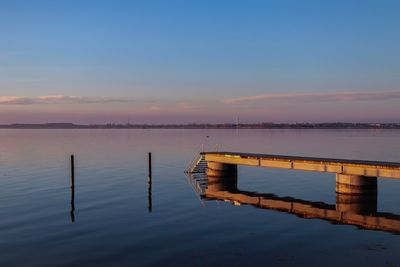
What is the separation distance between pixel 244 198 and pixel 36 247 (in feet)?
53.8

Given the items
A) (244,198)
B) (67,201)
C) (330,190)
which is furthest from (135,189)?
(330,190)

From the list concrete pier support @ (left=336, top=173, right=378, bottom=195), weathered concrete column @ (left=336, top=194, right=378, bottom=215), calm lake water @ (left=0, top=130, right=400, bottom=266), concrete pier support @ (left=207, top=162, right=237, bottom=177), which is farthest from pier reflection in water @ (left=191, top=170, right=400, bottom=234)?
concrete pier support @ (left=207, top=162, right=237, bottom=177)

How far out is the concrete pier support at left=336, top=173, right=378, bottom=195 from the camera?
30.5 metres

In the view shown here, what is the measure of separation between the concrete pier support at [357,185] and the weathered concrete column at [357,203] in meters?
0.31

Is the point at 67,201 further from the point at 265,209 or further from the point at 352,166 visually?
the point at 352,166

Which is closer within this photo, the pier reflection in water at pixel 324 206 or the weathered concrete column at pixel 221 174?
the pier reflection in water at pixel 324 206

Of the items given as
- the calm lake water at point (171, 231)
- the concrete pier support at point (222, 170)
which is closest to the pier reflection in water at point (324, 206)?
the calm lake water at point (171, 231)

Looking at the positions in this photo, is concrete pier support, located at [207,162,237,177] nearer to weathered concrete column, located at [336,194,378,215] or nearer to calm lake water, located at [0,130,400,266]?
calm lake water, located at [0,130,400,266]

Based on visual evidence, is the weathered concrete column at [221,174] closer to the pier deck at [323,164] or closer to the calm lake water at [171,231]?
the pier deck at [323,164]

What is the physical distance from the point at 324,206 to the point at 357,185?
3789 mm

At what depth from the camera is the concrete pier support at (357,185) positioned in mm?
30484

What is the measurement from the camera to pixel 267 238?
19750 millimetres

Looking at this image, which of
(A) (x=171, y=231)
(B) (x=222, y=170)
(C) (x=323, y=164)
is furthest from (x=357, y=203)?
(B) (x=222, y=170)

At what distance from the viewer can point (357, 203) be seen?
2877cm
